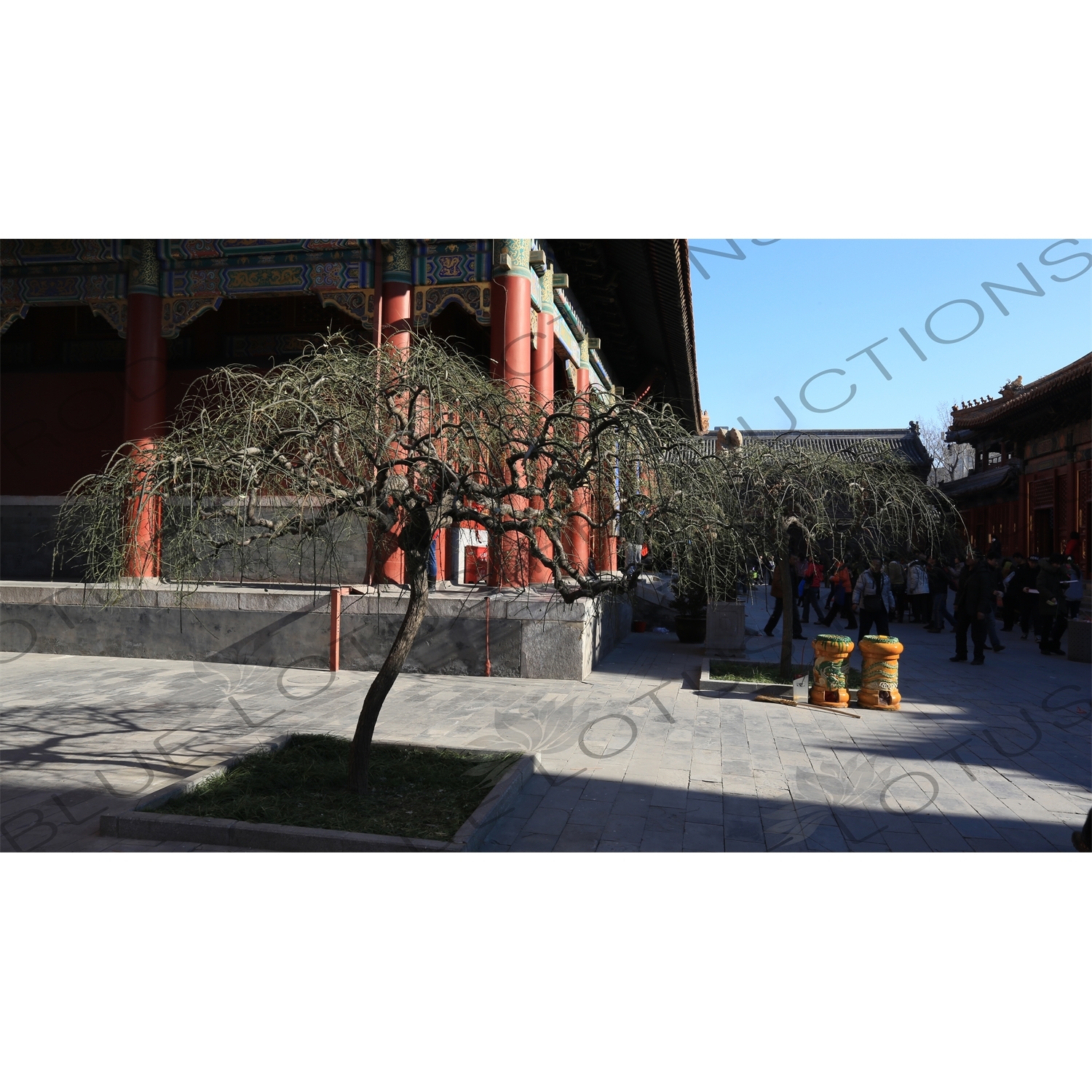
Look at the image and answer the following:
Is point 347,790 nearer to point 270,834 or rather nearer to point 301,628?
point 270,834

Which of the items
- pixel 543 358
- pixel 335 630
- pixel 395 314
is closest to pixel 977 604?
pixel 543 358

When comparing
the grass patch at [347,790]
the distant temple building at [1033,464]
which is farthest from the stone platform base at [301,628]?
the distant temple building at [1033,464]

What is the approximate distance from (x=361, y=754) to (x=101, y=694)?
421cm

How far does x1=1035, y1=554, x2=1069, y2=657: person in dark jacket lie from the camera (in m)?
11.7

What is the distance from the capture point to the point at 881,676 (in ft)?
25.0

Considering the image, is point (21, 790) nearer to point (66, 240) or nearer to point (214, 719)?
point (214, 719)

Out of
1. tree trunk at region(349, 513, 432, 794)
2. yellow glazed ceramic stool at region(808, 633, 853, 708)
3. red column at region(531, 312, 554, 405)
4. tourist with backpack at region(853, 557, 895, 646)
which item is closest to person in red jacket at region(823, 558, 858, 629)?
tourist with backpack at region(853, 557, 895, 646)

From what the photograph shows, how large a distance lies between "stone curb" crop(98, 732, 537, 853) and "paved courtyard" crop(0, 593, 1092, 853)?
7cm

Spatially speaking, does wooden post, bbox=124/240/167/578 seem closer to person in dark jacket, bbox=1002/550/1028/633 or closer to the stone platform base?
the stone platform base

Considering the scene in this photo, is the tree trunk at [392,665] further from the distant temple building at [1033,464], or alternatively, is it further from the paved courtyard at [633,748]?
the distant temple building at [1033,464]

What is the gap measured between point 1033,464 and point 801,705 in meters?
15.2

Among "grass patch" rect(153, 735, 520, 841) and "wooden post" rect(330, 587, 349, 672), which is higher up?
"wooden post" rect(330, 587, 349, 672)

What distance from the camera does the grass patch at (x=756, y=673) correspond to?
27.5 feet

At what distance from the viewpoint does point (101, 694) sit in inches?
292
